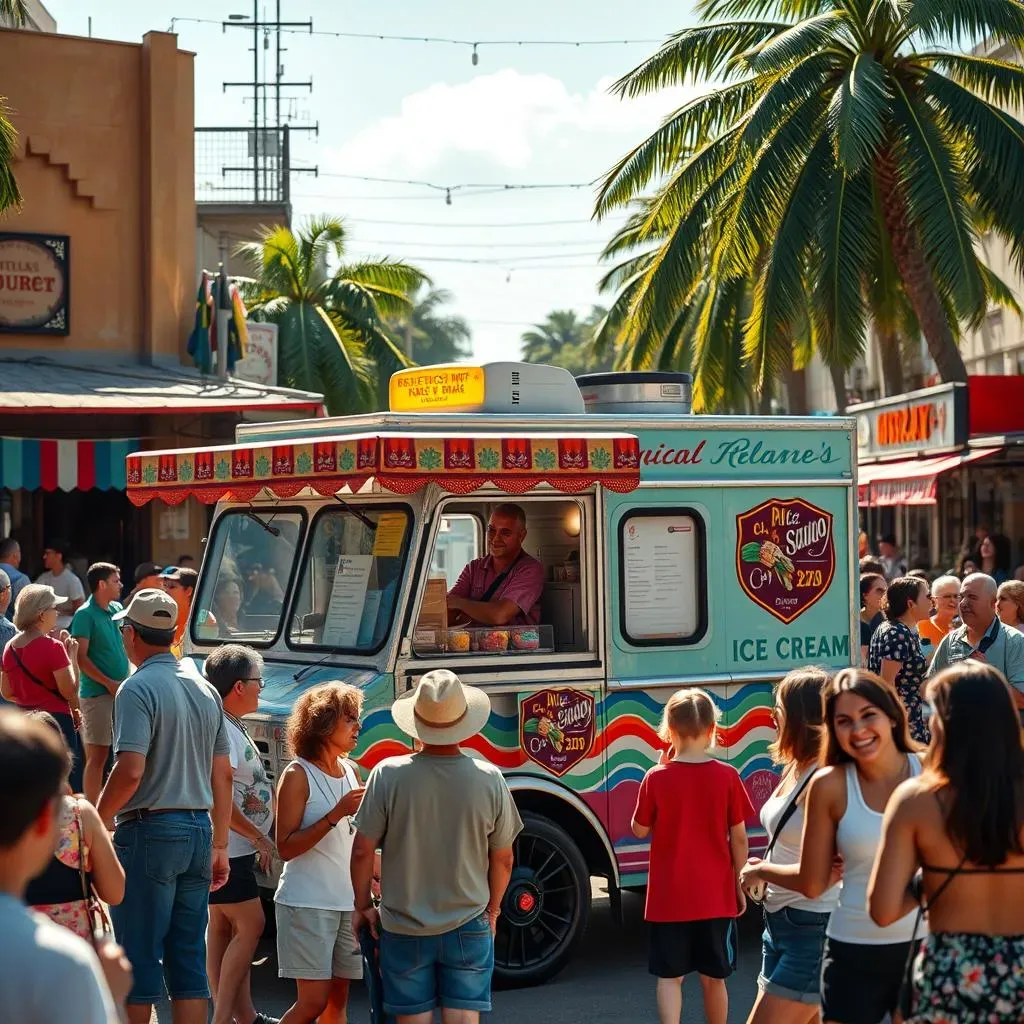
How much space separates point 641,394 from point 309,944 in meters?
4.09

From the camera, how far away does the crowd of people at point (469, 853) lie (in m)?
3.92

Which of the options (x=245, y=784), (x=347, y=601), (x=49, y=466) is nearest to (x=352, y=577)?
(x=347, y=601)

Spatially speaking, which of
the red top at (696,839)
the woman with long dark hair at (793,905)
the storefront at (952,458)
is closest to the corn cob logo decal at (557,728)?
the red top at (696,839)

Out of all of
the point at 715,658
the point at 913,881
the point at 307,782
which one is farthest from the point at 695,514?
the point at 913,881

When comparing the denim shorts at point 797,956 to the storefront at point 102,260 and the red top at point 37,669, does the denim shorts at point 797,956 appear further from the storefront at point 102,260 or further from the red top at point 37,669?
the storefront at point 102,260

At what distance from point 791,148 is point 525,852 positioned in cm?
1204

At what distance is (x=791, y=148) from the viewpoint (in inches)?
708

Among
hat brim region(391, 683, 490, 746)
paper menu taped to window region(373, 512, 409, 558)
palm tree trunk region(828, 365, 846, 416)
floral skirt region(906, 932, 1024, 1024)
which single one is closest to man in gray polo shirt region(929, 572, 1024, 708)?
Answer: paper menu taped to window region(373, 512, 409, 558)

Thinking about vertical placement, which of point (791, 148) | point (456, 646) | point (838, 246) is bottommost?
point (456, 646)

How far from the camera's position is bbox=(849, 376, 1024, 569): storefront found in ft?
61.6

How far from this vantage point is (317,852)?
5957 millimetres

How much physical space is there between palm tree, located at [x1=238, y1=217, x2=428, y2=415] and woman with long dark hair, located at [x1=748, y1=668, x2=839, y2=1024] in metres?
24.2

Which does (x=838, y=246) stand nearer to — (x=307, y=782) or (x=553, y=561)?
(x=553, y=561)

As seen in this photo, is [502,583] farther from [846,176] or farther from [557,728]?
[846,176]
